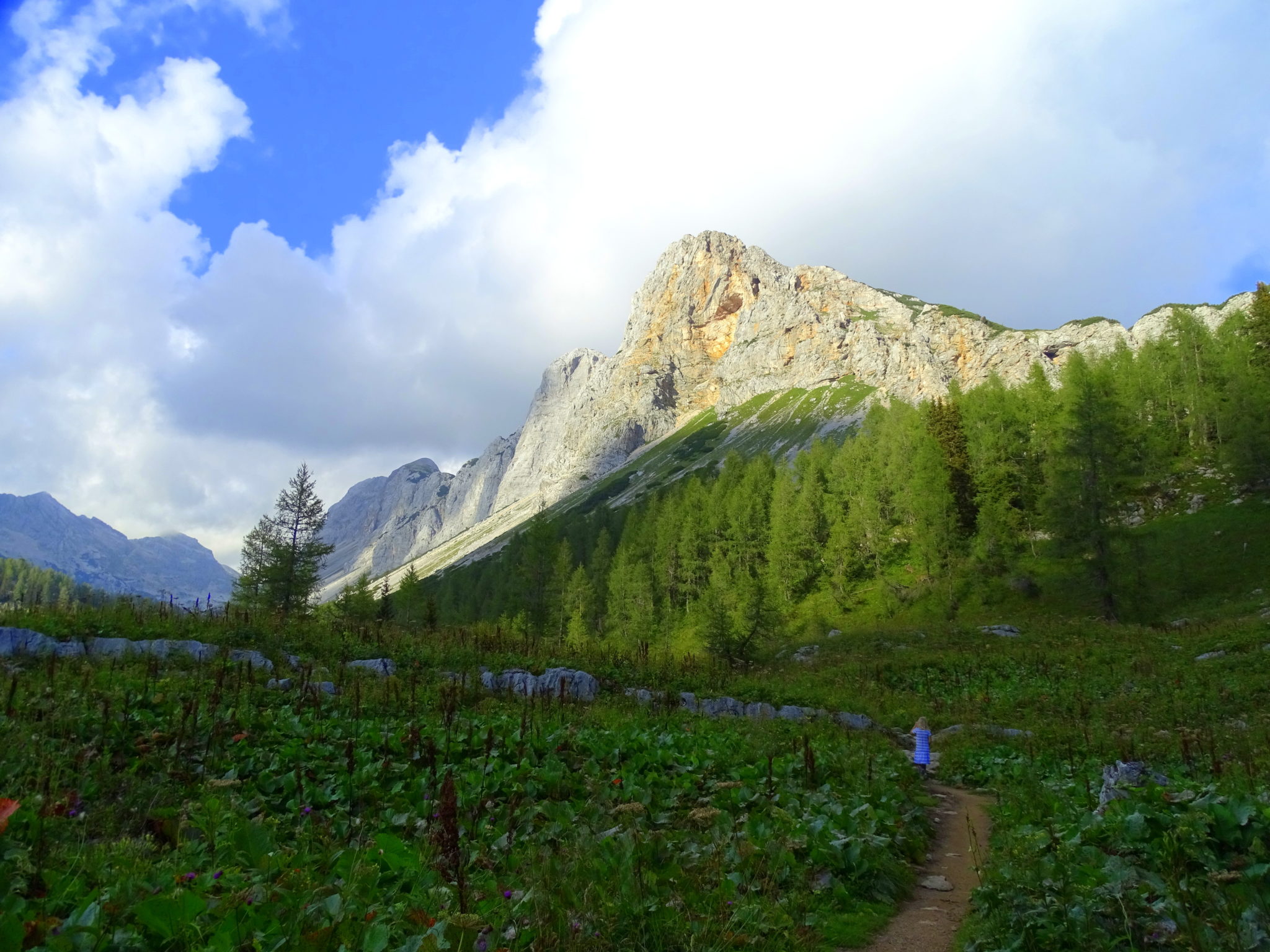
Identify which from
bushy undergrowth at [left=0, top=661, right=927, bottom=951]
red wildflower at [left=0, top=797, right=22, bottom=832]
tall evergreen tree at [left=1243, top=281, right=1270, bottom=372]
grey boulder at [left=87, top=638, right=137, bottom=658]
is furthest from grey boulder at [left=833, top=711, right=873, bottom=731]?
tall evergreen tree at [left=1243, top=281, right=1270, bottom=372]

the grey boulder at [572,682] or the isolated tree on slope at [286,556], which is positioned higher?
the isolated tree on slope at [286,556]

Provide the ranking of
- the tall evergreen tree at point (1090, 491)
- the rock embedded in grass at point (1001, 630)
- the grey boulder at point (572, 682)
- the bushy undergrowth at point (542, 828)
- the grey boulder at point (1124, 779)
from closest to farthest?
1. the bushy undergrowth at point (542, 828)
2. the grey boulder at point (1124, 779)
3. the grey boulder at point (572, 682)
4. the rock embedded in grass at point (1001, 630)
5. the tall evergreen tree at point (1090, 491)

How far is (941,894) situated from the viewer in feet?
20.0

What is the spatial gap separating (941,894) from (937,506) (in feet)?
150

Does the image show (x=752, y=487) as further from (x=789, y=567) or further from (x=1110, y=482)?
(x=1110, y=482)

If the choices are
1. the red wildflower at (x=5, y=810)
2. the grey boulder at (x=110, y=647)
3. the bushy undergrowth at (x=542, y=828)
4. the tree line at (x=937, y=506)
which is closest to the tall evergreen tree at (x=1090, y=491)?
the tree line at (x=937, y=506)

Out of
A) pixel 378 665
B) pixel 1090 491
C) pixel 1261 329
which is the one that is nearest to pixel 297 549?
pixel 378 665

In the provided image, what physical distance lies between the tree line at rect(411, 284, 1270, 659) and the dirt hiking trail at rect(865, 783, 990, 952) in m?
21.3

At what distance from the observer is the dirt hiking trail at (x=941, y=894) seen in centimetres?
484

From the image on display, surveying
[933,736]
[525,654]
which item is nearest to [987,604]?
[933,736]

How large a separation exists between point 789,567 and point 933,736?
134 ft

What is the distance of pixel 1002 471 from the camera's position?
156 ft

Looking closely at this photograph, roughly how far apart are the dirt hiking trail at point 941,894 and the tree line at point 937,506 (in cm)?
2126

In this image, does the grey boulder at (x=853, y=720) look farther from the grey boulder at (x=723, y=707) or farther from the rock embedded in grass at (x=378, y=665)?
the rock embedded in grass at (x=378, y=665)
